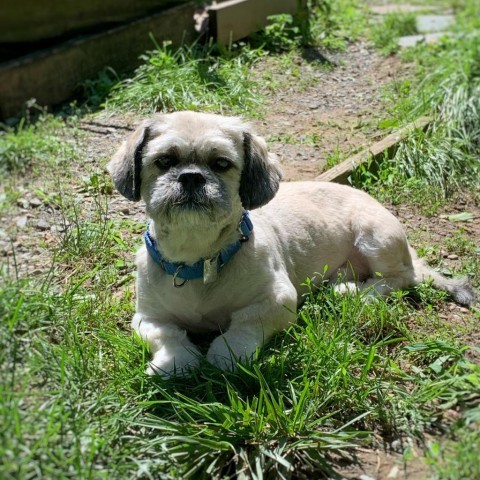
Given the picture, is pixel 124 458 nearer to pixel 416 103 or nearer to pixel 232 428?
pixel 232 428

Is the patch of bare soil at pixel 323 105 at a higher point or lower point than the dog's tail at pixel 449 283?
lower

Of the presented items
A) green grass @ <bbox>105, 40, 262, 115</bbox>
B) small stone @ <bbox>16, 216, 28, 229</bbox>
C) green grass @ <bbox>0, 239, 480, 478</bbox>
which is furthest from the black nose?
green grass @ <bbox>105, 40, 262, 115</bbox>

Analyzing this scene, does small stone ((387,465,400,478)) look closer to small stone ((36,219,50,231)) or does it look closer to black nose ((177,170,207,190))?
black nose ((177,170,207,190))

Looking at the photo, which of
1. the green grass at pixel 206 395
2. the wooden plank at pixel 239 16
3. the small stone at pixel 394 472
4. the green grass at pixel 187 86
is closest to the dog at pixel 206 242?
the green grass at pixel 206 395

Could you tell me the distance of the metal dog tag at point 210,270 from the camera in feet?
13.6

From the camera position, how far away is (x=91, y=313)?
436cm

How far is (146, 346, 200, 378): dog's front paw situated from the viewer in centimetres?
398

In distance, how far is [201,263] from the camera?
4.16 meters

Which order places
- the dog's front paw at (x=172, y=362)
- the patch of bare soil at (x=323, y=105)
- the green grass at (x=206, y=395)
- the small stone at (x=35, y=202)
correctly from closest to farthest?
the green grass at (x=206, y=395) → the dog's front paw at (x=172, y=362) → the small stone at (x=35, y=202) → the patch of bare soil at (x=323, y=105)

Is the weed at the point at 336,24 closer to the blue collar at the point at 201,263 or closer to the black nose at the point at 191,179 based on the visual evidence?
the blue collar at the point at 201,263

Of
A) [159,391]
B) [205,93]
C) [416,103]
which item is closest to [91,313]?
[159,391]

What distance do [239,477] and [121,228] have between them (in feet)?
8.99

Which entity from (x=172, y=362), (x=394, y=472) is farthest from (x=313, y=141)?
(x=394, y=472)

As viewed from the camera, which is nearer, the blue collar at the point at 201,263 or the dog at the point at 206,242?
the dog at the point at 206,242
